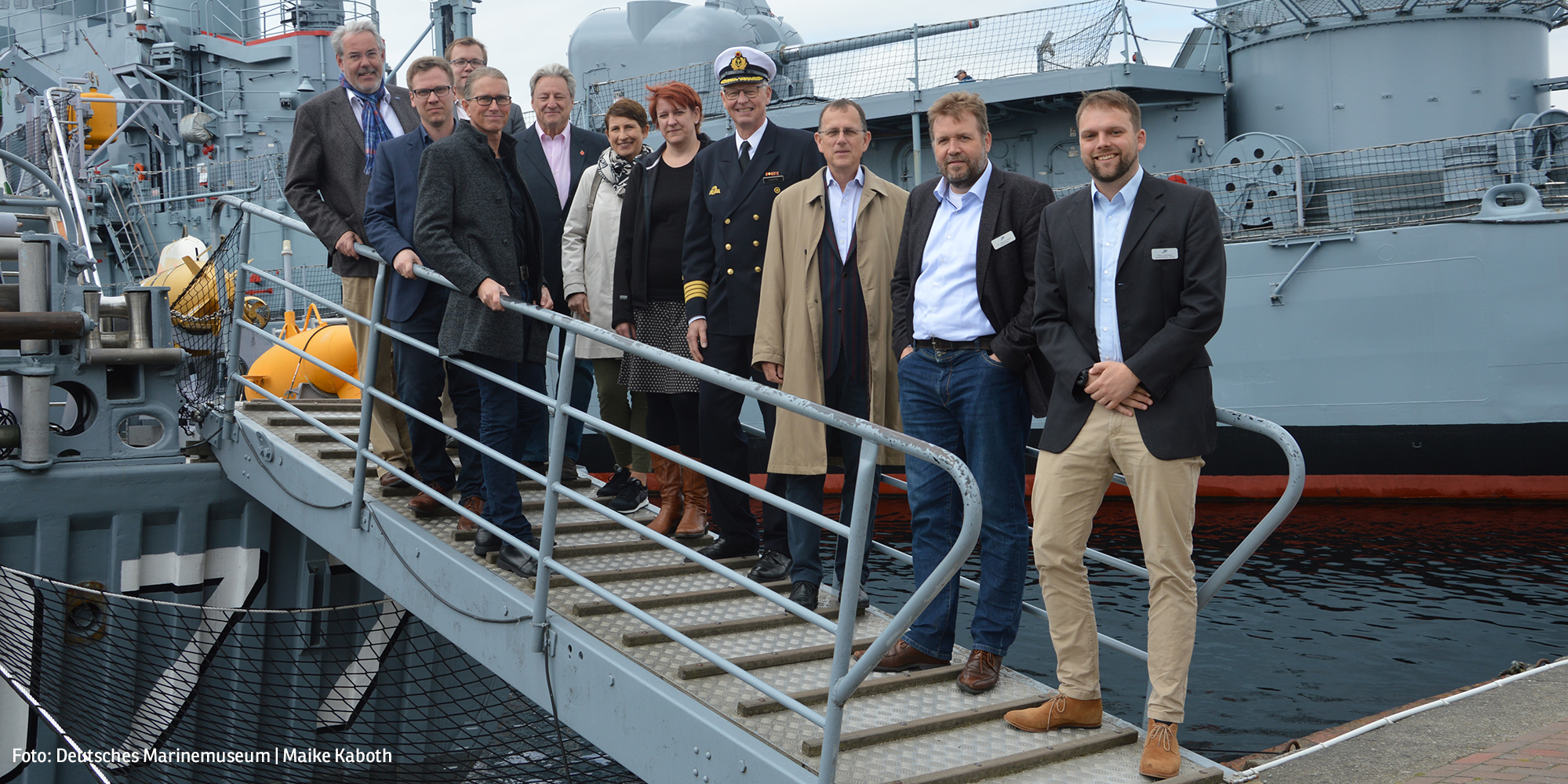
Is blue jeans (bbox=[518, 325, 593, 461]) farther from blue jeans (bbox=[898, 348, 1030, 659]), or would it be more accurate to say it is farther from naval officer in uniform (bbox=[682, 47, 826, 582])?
blue jeans (bbox=[898, 348, 1030, 659])

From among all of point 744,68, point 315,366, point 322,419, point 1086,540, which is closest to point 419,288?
point 744,68

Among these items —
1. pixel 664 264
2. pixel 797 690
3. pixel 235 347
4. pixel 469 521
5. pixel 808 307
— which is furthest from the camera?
pixel 235 347

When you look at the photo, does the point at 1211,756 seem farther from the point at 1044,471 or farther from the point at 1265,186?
the point at 1265,186

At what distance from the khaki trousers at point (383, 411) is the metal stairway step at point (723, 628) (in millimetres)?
1815

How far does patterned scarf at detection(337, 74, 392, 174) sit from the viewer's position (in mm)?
4984

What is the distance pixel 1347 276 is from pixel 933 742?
33.7 feet

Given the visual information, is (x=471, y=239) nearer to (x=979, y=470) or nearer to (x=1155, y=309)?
(x=979, y=470)

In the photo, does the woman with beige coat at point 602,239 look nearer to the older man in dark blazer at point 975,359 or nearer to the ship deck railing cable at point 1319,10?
the older man in dark blazer at point 975,359

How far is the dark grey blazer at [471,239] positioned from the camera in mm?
4086

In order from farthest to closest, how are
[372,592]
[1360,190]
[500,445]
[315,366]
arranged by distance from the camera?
[1360,190] → [315,366] → [372,592] → [500,445]

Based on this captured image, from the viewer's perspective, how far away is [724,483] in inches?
132

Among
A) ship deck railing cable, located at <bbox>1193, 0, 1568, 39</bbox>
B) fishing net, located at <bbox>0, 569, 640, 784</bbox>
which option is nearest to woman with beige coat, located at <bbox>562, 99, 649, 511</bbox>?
fishing net, located at <bbox>0, 569, 640, 784</bbox>

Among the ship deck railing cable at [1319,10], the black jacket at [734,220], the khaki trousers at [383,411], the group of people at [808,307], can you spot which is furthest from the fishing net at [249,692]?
the ship deck railing cable at [1319,10]

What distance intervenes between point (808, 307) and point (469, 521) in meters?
1.62
